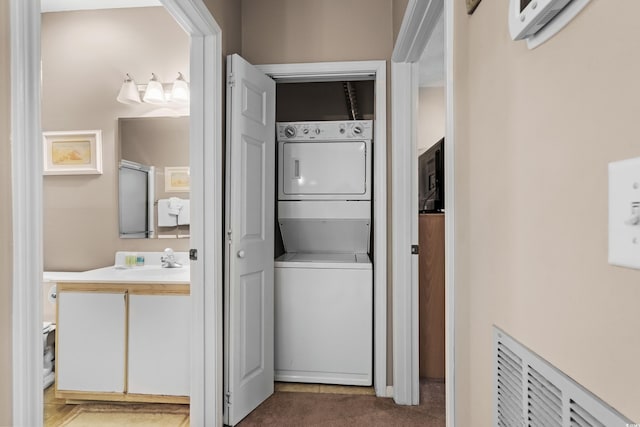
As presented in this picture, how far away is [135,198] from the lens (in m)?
2.72

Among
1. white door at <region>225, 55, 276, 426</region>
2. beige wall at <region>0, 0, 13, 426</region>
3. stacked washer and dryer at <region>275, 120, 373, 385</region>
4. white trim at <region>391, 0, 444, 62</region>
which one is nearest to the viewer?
beige wall at <region>0, 0, 13, 426</region>

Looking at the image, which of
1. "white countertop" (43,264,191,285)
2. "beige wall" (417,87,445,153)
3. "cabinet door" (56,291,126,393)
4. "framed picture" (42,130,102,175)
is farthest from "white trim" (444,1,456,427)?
"beige wall" (417,87,445,153)

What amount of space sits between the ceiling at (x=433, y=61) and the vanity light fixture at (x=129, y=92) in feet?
6.86

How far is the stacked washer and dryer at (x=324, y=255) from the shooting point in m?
2.54

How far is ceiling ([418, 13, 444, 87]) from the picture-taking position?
295cm

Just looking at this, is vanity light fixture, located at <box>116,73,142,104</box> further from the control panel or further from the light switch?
the light switch

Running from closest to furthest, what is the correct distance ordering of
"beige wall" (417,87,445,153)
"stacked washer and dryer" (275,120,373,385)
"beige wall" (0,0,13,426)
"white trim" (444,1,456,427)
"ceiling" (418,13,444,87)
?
"beige wall" (0,0,13,426) → "white trim" (444,1,456,427) → "stacked washer and dryer" (275,120,373,385) → "ceiling" (418,13,444,87) → "beige wall" (417,87,445,153)

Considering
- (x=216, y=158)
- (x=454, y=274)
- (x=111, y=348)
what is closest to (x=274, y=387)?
(x=111, y=348)

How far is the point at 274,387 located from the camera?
253 centimetres

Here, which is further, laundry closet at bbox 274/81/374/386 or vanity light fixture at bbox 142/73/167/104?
vanity light fixture at bbox 142/73/167/104

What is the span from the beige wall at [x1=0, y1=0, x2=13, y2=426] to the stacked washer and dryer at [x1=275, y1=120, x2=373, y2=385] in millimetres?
1771

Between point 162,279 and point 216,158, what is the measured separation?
822 mm

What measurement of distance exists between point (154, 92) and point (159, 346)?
171 centimetres

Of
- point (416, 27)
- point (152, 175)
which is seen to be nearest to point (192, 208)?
point (152, 175)
